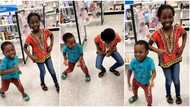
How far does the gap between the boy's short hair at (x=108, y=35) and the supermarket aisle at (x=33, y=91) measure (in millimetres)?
280

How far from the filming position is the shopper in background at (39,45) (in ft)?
5.56

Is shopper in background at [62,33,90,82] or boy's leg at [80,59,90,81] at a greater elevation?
shopper in background at [62,33,90,82]

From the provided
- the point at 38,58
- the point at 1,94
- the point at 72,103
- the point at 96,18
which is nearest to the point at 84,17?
the point at 96,18

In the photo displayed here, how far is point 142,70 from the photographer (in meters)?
1.66

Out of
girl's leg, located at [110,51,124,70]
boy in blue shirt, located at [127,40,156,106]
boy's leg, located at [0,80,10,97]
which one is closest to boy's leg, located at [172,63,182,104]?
boy in blue shirt, located at [127,40,156,106]

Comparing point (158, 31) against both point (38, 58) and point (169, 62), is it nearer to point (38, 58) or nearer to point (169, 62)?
point (169, 62)

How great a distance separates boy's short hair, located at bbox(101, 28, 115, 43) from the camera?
1.62 metres

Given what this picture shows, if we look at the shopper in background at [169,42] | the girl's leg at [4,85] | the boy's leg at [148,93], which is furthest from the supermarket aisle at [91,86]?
the girl's leg at [4,85]

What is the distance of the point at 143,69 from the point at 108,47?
21cm

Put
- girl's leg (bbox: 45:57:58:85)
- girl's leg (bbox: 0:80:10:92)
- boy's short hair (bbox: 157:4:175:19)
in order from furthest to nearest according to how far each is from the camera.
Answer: girl's leg (bbox: 0:80:10:92) < girl's leg (bbox: 45:57:58:85) < boy's short hair (bbox: 157:4:175:19)

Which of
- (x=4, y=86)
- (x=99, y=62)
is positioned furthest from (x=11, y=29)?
(x=99, y=62)

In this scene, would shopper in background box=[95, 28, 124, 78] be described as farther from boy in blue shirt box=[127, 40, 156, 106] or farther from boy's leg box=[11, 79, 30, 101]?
boy's leg box=[11, 79, 30, 101]

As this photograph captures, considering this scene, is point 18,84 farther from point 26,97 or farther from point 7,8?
point 7,8

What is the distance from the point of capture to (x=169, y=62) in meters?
1.66
